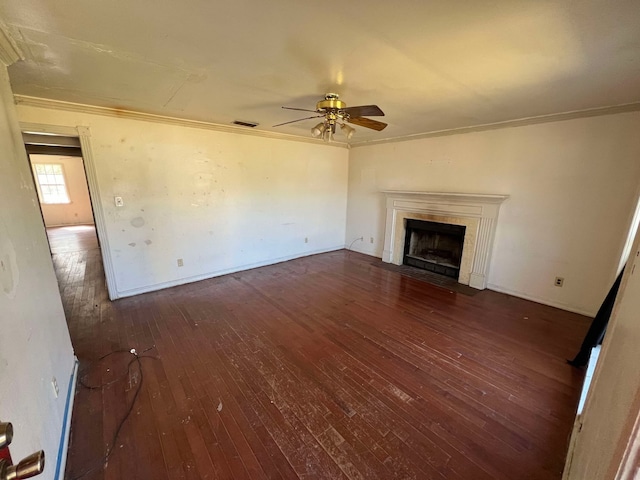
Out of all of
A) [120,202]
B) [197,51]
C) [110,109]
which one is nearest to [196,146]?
[110,109]

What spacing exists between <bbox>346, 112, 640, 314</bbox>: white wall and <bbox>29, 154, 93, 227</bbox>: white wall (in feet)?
34.3

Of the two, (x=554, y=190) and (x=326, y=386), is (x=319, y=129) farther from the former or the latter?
(x=554, y=190)

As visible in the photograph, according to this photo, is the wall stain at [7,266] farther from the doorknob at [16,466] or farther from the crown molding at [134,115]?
the crown molding at [134,115]

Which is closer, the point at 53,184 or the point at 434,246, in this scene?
the point at 434,246

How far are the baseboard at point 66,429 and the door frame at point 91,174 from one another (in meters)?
1.50

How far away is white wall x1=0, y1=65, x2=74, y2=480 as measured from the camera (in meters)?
0.98

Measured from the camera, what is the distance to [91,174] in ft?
9.72

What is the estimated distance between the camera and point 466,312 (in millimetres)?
3082

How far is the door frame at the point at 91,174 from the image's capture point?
8.78 ft

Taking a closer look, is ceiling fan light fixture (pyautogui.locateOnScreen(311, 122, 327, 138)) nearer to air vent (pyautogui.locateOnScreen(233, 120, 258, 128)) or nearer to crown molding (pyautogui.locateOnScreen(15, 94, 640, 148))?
air vent (pyautogui.locateOnScreen(233, 120, 258, 128))

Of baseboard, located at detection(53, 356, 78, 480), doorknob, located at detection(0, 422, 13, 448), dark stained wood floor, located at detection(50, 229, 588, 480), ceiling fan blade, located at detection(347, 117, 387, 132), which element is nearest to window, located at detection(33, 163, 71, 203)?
dark stained wood floor, located at detection(50, 229, 588, 480)

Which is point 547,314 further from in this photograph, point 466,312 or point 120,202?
point 120,202

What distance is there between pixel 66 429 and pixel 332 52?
284 centimetres

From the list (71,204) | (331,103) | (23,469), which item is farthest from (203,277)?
(71,204)
